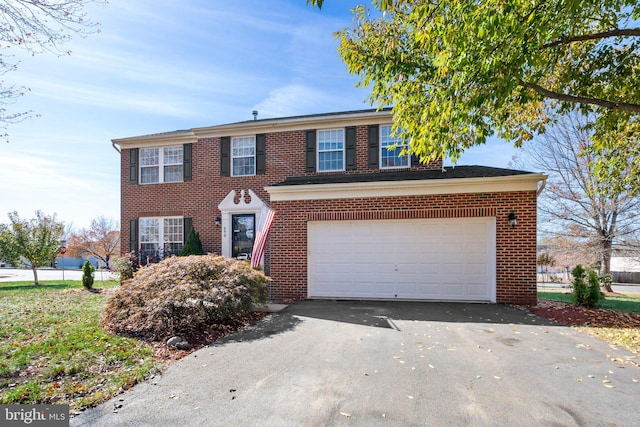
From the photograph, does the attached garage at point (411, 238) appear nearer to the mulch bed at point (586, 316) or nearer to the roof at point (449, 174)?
the roof at point (449, 174)

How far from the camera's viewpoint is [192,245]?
13188 millimetres

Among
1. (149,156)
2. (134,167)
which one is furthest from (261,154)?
(134,167)

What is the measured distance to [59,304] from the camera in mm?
9383

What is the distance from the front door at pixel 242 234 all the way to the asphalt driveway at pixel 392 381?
658 cm

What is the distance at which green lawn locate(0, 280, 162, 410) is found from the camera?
3.85 meters

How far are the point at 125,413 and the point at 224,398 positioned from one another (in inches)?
37.7

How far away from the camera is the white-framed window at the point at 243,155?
13.8 meters

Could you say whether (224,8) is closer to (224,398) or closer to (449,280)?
(224,398)

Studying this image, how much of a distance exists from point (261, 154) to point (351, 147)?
3546mm

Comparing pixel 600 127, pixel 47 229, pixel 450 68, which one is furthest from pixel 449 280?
pixel 47 229

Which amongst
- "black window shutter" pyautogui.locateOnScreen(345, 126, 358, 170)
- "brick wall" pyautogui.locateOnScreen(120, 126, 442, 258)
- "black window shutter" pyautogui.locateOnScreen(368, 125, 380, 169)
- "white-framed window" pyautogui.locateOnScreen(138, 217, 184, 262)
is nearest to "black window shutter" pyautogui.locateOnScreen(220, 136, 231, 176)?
"brick wall" pyautogui.locateOnScreen(120, 126, 442, 258)

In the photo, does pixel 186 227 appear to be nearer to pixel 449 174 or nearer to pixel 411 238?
pixel 411 238

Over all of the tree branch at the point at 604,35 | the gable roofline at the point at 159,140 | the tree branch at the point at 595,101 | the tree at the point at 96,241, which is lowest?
the tree at the point at 96,241

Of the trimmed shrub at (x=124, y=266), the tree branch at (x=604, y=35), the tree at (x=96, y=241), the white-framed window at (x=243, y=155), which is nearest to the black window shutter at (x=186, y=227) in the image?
the trimmed shrub at (x=124, y=266)
